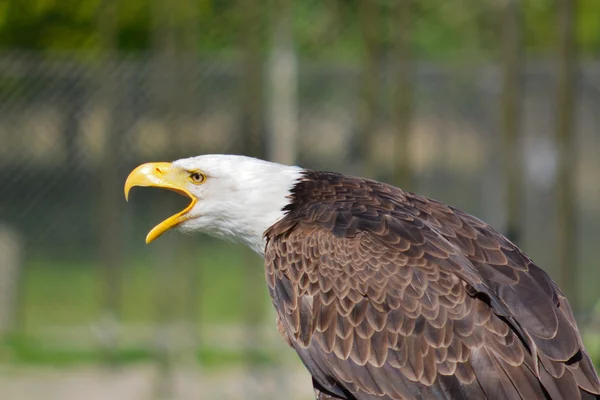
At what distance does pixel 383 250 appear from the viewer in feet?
15.1

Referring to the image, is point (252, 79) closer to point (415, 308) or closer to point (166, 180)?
point (166, 180)

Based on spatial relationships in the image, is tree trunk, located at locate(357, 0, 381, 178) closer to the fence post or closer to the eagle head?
the eagle head

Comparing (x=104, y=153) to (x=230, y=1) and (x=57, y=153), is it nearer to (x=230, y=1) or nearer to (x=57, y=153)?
(x=57, y=153)

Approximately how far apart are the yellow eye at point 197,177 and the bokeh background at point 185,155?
3610 millimetres

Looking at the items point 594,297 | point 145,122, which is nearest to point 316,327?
point 145,122

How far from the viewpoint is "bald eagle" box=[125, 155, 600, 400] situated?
435 centimetres

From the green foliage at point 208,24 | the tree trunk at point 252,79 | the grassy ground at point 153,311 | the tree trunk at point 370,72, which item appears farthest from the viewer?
the green foliage at point 208,24

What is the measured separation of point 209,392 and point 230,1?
15.4 ft

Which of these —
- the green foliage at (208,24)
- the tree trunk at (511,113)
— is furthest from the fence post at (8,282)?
the tree trunk at (511,113)

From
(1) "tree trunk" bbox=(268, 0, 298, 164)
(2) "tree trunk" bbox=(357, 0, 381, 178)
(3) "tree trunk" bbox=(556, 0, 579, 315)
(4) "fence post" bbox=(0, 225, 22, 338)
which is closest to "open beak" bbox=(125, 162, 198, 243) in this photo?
(3) "tree trunk" bbox=(556, 0, 579, 315)

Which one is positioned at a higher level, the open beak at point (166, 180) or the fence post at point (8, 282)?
the open beak at point (166, 180)

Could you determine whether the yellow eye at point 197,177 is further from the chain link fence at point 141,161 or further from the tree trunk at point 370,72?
the chain link fence at point 141,161

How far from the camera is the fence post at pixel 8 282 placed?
456 inches

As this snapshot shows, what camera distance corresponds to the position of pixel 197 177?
16.9 ft
